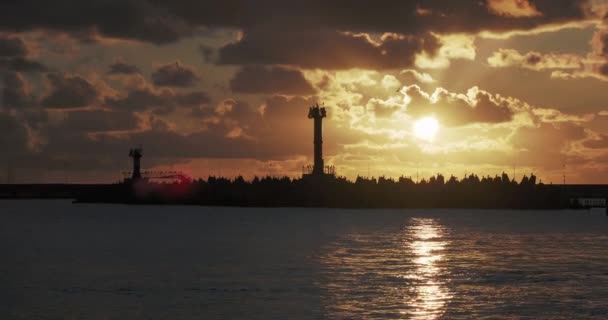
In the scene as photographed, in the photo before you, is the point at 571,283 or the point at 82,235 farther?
the point at 82,235

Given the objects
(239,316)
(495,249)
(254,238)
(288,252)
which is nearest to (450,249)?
(495,249)

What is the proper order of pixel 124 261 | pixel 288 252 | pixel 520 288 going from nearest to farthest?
pixel 520 288 → pixel 124 261 → pixel 288 252

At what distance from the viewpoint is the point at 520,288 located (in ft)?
181

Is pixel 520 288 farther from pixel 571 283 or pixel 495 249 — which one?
pixel 495 249

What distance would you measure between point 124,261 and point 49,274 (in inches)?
439

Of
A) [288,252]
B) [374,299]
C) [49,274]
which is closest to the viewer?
[374,299]

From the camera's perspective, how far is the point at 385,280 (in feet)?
193

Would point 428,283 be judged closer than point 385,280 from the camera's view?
Yes

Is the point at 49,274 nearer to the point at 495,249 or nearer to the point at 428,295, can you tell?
the point at 428,295

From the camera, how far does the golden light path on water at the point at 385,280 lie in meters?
46.1

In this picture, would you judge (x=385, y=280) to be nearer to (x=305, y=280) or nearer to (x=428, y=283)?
(x=428, y=283)

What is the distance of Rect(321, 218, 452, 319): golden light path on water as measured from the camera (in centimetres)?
4606

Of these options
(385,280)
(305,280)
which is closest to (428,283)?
(385,280)

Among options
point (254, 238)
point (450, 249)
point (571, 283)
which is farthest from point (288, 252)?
point (571, 283)
